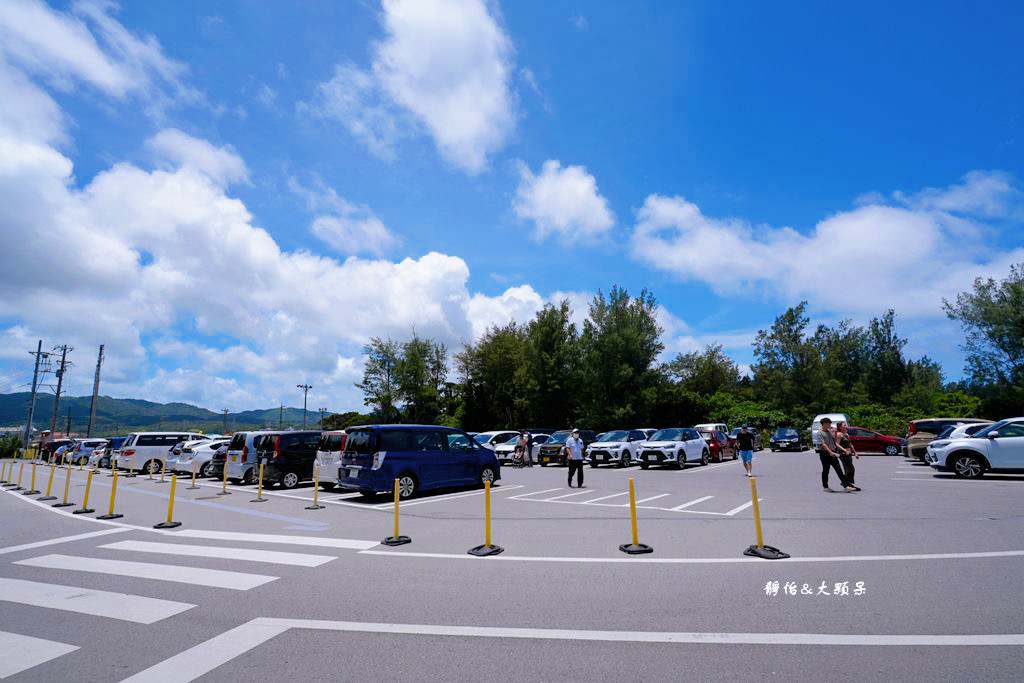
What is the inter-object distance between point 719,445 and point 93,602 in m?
26.2

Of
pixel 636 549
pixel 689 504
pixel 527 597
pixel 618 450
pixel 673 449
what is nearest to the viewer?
pixel 527 597

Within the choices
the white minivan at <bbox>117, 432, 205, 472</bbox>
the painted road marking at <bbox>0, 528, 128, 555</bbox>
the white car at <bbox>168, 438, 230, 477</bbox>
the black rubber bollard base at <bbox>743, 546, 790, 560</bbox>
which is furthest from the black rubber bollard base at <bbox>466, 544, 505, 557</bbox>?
the white minivan at <bbox>117, 432, 205, 472</bbox>

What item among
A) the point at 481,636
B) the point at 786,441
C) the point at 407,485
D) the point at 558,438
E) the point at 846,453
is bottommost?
the point at 481,636

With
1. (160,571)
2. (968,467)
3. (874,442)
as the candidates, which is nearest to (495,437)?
(968,467)

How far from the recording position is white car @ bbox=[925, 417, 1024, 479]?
598 inches

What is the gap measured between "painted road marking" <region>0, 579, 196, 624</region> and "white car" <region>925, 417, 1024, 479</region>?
767 inches

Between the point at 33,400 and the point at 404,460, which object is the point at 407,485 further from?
the point at 33,400

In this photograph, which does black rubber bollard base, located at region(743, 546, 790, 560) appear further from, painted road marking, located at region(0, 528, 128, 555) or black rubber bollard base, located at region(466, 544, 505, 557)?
painted road marking, located at region(0, 528, 128, 555)

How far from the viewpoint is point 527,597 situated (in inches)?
218

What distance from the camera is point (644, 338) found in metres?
42.6

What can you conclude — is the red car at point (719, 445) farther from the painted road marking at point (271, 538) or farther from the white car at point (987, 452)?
the painted road marking at point (271, 538)

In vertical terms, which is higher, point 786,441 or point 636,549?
point 786,441

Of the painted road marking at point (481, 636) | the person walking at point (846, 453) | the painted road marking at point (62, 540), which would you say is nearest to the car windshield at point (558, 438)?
the person walking at point (846, 453)

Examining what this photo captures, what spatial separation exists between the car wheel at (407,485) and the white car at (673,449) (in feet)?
40.5
